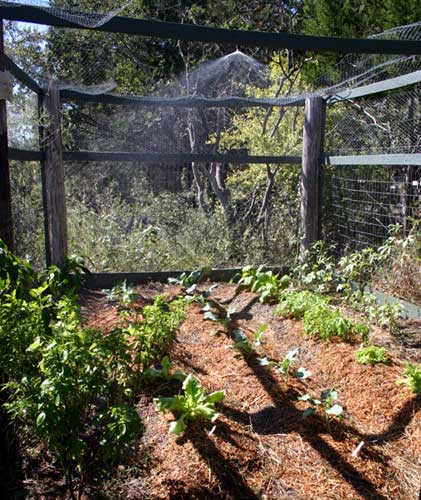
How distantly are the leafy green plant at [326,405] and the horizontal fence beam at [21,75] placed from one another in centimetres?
257

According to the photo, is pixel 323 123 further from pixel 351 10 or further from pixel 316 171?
pixel 351 10

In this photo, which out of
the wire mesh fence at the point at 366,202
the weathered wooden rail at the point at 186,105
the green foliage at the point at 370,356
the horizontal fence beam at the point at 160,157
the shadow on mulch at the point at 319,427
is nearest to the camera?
the shadow on mulch at the point at 319,427

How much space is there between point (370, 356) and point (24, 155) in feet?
10.1

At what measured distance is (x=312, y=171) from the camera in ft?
18.4

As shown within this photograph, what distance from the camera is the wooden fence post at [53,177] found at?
4961 millimetres

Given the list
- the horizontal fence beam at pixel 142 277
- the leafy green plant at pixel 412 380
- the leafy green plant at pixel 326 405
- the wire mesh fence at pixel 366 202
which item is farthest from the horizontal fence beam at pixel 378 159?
the leafy green plant at pixel 326 405

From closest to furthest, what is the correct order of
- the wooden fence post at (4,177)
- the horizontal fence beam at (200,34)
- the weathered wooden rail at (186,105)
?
the wooden fence post at (4,177)
the horizontal fence beam at (200,34)
the weathered wooden rail at (186,105)

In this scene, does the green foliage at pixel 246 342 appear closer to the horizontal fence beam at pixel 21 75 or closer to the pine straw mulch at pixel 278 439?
the pine straw mulch at pixel 278 439

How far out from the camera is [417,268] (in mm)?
4285

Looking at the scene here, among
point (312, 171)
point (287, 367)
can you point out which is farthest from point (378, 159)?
point (287, 367)

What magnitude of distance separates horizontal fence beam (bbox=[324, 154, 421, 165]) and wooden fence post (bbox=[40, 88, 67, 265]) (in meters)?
2.83

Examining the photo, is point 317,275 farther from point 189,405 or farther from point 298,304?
point 189,405

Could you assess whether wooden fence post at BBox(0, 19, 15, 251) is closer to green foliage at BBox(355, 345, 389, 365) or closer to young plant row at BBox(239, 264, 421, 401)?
young plant row at BBox(239, 264, 421, 401)

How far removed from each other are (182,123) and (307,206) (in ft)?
10.1
